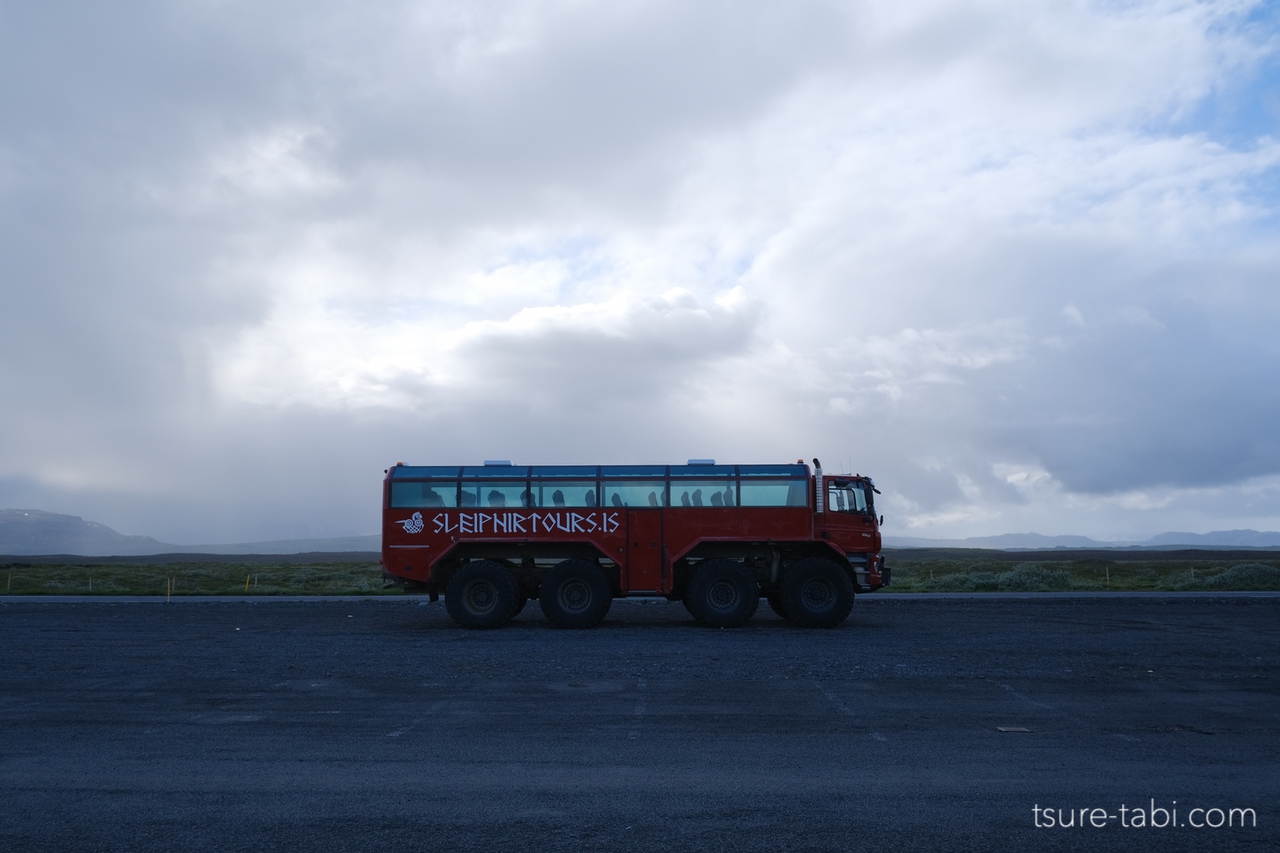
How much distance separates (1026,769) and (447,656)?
10314 mm

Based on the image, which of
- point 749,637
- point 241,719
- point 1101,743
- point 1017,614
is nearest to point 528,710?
point 241,719

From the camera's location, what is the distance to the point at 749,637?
62.2ft

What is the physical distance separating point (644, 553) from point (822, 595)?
4.10 metres

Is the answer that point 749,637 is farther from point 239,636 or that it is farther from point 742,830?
point 742,830

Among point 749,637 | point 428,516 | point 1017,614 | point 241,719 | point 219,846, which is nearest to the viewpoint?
point 219,846

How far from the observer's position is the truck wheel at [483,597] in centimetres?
2088

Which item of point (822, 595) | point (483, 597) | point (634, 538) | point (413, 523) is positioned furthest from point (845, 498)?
point (413, 523)

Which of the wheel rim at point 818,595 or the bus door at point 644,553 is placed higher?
the bus door at point 644,553

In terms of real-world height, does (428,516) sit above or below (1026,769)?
above

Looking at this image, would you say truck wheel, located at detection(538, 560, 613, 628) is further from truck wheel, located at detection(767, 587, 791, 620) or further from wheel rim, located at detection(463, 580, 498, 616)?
truck wheel, located at detection(767, 587, 791, 620)

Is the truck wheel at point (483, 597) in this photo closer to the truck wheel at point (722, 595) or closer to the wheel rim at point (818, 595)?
the truck wheel at point (722, 595)

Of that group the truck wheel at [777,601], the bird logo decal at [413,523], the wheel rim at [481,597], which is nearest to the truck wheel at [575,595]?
the wheel rim at [481,597]

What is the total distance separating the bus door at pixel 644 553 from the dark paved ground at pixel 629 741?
262 centimetres

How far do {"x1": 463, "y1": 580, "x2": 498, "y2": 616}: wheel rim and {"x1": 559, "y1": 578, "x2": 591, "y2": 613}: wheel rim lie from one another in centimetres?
152
